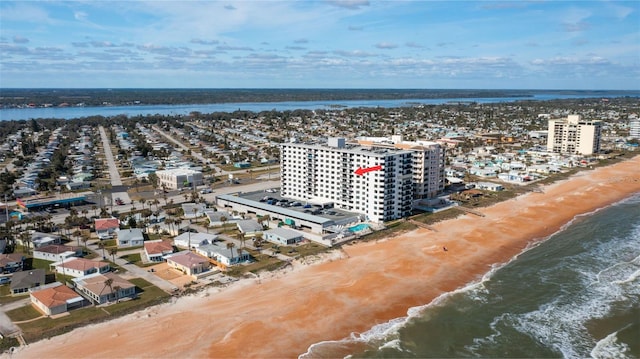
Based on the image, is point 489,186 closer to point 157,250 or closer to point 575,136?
point 575,136

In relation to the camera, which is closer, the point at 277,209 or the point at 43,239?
the point at 43,239

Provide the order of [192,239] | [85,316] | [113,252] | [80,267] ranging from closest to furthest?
[85,316]
[80,267]
[113,252]
[192,239]

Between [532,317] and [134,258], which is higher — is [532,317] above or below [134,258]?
below

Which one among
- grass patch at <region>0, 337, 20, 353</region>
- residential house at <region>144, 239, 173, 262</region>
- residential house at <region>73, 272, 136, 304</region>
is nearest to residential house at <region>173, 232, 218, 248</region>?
residential house at <region>144, 239, 173, 262</region>

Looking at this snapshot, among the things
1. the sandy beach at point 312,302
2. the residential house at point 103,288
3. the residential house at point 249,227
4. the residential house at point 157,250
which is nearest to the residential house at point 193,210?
the residential house at point 249,227

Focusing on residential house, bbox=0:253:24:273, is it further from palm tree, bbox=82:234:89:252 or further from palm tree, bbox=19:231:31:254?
palm tree, bbox=82:234:89:252

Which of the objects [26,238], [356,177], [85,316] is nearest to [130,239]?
[26,238]
